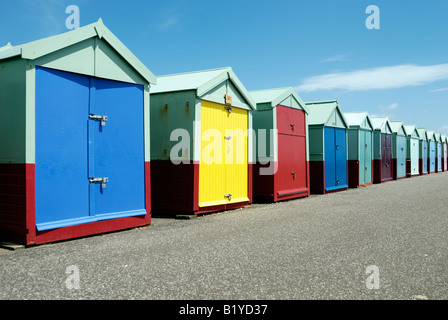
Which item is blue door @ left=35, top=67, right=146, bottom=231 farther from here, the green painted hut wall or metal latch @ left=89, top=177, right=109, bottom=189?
the green painted hut wall

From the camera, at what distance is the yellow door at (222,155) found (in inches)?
383

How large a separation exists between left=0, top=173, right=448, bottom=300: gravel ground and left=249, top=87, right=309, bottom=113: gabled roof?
4.93 m

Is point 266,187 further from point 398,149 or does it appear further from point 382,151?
point 398,149

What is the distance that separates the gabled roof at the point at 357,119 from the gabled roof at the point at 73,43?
13349mm

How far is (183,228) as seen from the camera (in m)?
7.86

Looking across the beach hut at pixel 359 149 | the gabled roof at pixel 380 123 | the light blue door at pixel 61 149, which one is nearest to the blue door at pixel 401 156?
the gabled roof at pixel 380 123

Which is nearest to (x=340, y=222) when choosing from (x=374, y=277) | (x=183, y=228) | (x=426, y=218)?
(x=426, y=218)

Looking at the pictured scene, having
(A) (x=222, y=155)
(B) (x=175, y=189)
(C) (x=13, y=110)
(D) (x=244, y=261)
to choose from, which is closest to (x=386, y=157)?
(A) (x=222, y=155)

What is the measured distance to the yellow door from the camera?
31.9 feet

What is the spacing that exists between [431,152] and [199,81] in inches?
1197

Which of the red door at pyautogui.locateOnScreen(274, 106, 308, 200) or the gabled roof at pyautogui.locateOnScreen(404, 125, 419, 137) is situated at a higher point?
the gabled roof at pyautogui.locateOnScreen(404, 125, 419, 137)

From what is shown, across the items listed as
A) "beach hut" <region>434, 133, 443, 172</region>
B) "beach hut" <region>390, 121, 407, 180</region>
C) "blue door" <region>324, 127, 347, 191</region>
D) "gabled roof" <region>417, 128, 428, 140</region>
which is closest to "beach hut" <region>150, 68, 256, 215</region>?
"blue door" <region>324, 127, 347, 191</region>

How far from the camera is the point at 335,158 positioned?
1638 centimetres

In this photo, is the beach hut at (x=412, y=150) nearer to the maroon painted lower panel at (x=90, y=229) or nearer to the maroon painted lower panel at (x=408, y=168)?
the maroon painted lower panel at (x=408, y=168)
